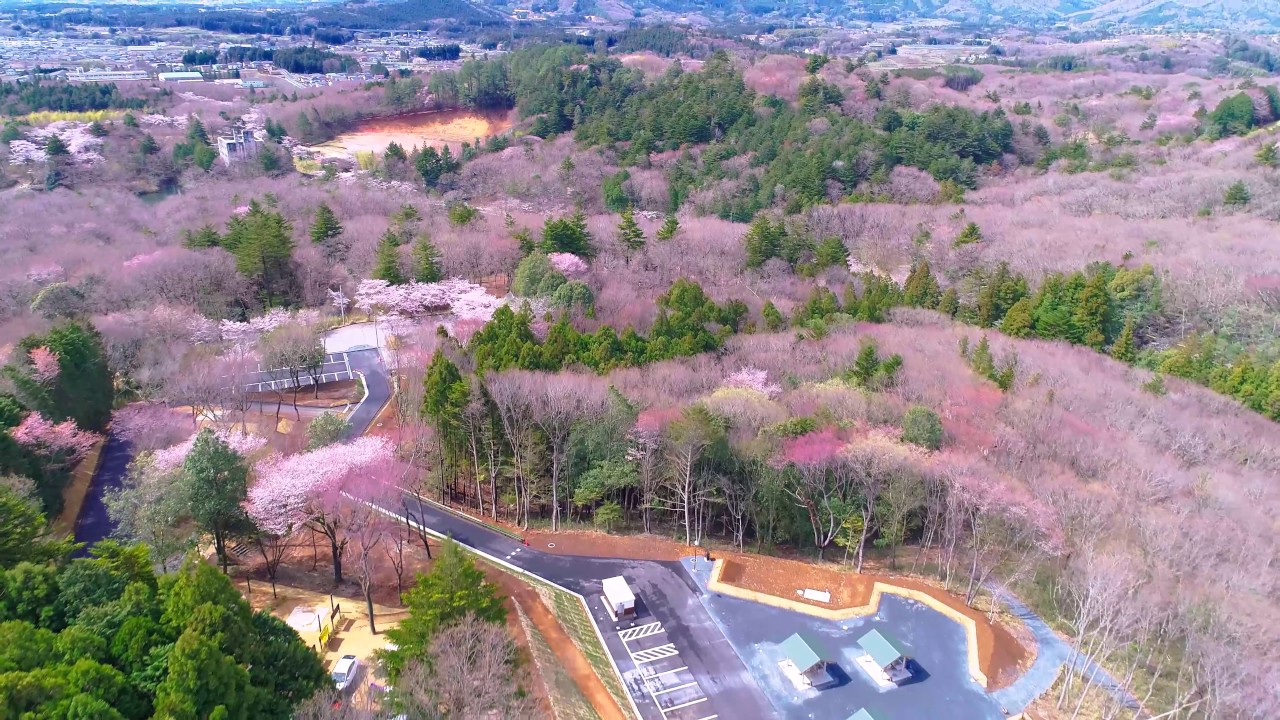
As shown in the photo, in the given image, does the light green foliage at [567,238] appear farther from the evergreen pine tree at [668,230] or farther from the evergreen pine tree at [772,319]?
the evergreen pine tree at [772,319]

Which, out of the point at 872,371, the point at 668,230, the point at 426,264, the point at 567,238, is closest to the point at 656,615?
the point at 872,371

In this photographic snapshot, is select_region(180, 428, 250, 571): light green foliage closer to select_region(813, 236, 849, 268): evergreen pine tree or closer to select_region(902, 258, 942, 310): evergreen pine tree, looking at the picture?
select_region(902, 258, 942, 310): evergreen pine tree

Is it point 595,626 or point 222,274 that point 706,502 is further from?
point 222,274

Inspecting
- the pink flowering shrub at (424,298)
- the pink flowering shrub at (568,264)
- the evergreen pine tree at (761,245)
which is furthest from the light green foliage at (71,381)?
the evergreen pine tree at (761,245)

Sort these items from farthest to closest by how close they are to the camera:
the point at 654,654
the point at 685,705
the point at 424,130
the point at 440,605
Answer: the point at 424,130
the point at 654,654
the point at 685,705
the point at 440,605

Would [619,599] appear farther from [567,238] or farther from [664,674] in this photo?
[567,238]
